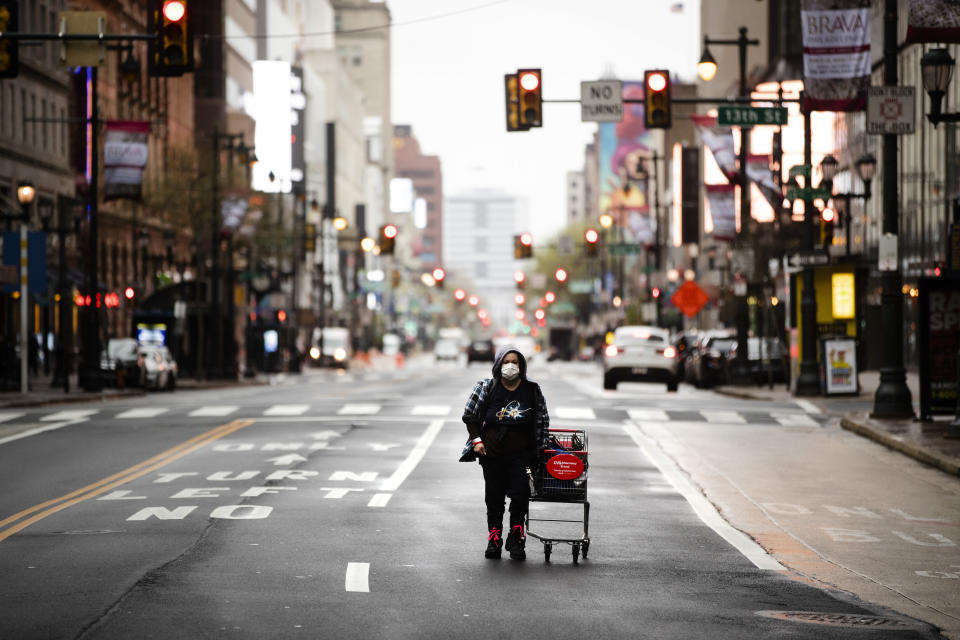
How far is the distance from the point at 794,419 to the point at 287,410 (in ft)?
31.8

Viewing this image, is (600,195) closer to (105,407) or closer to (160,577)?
(105,407)

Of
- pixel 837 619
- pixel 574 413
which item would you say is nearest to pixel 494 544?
pixel 837 619

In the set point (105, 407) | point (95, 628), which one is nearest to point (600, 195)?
point (105, 407)

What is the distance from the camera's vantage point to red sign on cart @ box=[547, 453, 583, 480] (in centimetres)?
1241

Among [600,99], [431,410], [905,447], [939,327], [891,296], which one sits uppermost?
[600,99]

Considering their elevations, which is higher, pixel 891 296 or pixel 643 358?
pixel 891 296

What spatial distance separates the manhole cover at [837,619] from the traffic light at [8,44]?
15862 millimetres

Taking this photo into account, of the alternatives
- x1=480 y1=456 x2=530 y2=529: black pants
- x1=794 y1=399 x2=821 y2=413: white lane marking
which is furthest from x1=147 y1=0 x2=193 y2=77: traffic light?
x1=794 y1=399 x2=821 y2=413: white lane marking

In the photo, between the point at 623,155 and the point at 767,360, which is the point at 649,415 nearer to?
the point at 767,360

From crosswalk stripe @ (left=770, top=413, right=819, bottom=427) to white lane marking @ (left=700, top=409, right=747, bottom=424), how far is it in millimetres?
690

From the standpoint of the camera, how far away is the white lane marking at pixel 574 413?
30675 mm

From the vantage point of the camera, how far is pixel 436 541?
532 inches

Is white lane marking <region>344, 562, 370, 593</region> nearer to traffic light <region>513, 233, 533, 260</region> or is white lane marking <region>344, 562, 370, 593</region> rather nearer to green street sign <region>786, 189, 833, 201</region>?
green street sign <region>786, 189, 833, 201</region>

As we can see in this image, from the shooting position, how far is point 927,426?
26578 mm
